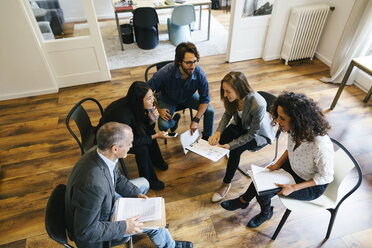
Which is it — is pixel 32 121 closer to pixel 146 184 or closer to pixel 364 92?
pixel 146 184

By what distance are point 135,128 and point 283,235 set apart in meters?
1.58

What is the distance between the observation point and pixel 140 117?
2232 mm

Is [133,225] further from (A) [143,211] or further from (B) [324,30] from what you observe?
(B) [324,30]

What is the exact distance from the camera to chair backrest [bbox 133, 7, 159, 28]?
465 cm

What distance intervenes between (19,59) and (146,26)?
218 cm

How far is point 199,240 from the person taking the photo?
7.30ft

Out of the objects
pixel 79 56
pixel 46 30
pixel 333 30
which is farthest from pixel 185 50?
pixel 333 30

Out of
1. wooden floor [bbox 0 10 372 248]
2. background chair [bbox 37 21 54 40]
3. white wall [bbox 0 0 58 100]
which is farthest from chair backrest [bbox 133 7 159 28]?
white wall [bbox 0 0 58 100]

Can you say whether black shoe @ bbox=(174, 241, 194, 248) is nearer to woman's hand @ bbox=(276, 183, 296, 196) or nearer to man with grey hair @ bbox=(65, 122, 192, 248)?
man with grey hair @ bbox=(65, 122, 192, 248)

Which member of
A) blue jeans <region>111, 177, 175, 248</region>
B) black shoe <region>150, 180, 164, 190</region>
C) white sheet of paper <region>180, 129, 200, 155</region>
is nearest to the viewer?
blue jeans <region>111, 177, 175, 248</region>

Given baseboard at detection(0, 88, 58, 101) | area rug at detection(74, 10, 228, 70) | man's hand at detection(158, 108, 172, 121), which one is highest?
man's hand at detection(158, 108, 172, 121)

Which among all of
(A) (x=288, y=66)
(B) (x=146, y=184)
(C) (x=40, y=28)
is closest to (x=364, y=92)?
(A) (x=288, y=66)

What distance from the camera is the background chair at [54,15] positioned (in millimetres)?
3459

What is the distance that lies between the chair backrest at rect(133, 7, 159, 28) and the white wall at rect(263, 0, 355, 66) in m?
2.07
